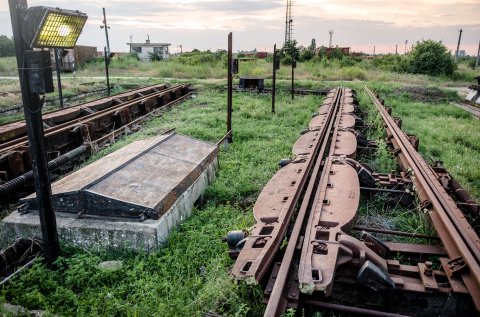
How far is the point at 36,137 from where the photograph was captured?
3.23 metres

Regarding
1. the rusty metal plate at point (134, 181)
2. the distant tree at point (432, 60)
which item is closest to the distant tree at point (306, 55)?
the distant tree at point (432, 60)

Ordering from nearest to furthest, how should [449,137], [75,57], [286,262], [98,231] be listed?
[286,262]
[98,231]
[449,137]
[75,57]

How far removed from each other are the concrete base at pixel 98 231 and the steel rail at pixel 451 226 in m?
2.51

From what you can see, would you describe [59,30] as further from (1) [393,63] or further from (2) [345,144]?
(1) [393,63]

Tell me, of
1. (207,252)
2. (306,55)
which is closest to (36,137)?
(207,252)

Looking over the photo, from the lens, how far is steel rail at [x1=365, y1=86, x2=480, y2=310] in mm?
2637

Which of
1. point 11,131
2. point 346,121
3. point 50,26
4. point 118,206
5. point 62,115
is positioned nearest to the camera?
point 50,26

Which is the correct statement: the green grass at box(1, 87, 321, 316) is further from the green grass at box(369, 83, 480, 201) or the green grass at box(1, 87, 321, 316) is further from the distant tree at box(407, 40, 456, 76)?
the distant tree at box(407, 40, 456, 76)

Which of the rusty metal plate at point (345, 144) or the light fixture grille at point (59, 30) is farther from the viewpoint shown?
the rusty metal plate at point (345, 144)

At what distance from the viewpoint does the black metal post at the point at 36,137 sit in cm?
299

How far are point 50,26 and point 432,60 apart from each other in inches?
1242

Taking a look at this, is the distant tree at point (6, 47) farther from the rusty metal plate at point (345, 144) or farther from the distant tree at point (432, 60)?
the rusty metal plate at point (345, 144)

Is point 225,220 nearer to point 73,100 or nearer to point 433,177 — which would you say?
point 433,177

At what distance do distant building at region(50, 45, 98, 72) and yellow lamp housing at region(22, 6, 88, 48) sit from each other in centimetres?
2677
